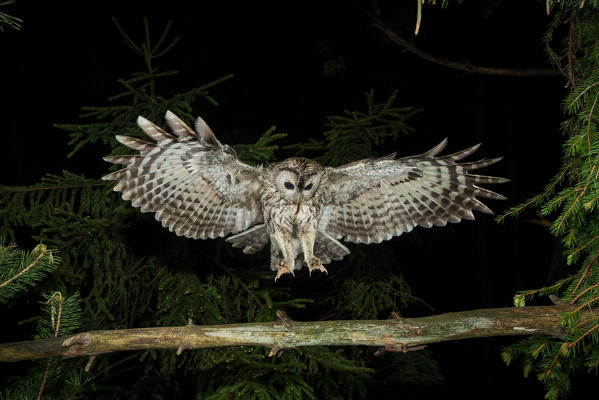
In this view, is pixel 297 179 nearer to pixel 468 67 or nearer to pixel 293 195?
pixel 293 195

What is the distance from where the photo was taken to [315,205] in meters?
4.08

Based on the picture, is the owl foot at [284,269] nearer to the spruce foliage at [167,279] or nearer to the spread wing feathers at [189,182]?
the spruce foliage at [167,279]

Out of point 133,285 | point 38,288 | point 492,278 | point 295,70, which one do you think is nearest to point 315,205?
point 133,285

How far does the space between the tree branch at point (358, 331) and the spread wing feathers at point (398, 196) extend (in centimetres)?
128

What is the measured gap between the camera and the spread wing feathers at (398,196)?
159 inches

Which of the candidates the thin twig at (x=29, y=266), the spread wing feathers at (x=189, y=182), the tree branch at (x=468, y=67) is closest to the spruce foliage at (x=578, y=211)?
the tree branch at (x=468, y=67)

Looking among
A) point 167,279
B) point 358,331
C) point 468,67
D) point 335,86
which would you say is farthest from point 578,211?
point 335,86

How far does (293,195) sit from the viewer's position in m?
3.86

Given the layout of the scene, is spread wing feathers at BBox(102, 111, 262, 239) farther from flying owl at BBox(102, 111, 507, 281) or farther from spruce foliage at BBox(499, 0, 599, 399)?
spruce foliage at BBox(499, 0, 599, 399)

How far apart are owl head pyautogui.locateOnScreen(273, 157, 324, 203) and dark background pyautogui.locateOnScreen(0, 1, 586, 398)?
2.03 metres

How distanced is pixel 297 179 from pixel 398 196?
3.58 ft

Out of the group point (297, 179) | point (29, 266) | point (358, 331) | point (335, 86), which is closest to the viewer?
point (29, 266)

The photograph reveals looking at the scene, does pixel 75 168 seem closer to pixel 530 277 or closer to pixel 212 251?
pixel 212 251

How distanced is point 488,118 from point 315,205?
4.14 m
